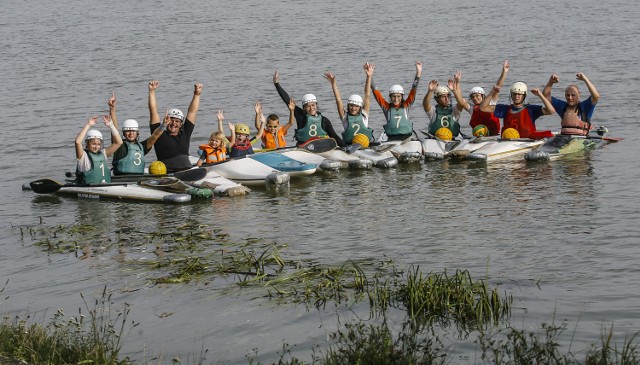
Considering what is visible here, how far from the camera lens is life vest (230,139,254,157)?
70.2ft

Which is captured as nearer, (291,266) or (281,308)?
(281,308)

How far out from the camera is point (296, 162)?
2125 centimetres

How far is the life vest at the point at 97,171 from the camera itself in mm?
19906

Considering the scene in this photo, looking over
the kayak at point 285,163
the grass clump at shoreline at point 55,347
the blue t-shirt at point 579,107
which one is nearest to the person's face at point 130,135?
the kayak at point 285,163

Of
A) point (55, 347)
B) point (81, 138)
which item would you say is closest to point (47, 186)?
point (81, 138)

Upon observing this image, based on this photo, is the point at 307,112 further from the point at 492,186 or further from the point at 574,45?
the point at 574,45

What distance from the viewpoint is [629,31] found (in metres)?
42.2

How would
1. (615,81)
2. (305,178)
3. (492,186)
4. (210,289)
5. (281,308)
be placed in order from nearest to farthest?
1. (281,308)
2. (210,289)
3. (492,186)
4. (305,178)
5. (615,81)

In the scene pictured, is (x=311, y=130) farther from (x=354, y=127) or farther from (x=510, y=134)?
(x=510, y=134)

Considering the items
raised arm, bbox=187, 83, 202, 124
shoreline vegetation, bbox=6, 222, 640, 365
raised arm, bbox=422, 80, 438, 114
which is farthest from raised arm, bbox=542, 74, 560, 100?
shoreline vegetation, bbox=6, 222, 640, 365

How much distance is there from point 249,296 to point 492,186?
8.29m

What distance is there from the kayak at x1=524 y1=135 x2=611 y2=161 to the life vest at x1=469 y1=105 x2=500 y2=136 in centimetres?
141

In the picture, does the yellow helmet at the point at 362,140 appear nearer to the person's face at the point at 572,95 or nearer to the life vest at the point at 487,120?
the life vest at the point at 487,120

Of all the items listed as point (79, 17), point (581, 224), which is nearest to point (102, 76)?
point (79, 17)
